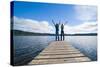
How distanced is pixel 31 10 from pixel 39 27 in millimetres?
276

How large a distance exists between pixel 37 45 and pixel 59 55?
15.4 inches

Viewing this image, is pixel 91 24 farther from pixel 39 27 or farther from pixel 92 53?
pixel 39 27

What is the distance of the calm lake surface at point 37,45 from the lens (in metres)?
2.89

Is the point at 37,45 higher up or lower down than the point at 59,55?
higher up

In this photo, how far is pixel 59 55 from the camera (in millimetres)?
3170

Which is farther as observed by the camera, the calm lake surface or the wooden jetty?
the wooden jetty

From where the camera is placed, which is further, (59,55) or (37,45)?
(59,55)

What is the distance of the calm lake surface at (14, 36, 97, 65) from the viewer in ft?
9.49

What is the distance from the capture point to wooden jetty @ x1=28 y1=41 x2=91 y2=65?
3072 mm

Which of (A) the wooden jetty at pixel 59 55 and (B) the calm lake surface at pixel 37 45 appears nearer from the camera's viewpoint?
(B) the calm lake surface at pixel 37 45

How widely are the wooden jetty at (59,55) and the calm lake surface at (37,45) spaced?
0.19 feet

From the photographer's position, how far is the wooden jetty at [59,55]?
3072mm

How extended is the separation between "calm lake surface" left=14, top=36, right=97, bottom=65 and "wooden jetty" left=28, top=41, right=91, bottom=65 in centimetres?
6
